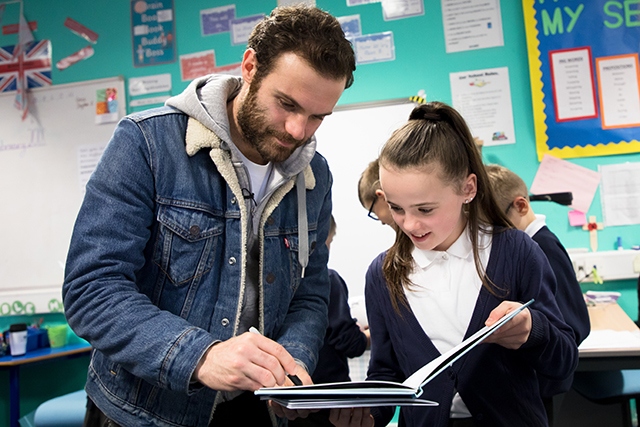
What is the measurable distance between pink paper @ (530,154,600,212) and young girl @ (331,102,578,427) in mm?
1973

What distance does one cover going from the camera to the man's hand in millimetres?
890

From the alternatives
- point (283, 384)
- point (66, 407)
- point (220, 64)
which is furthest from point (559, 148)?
point (66, 407)

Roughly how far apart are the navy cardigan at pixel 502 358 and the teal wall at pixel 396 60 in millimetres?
2062

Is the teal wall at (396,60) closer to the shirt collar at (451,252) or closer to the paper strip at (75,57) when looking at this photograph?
the paper strip at (75,57)

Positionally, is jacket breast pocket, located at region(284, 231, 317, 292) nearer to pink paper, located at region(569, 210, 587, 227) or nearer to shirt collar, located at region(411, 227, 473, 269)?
shirt collar, located at region(411, 227, 473, 269)

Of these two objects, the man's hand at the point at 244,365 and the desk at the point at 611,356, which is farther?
the desk at the point at 611,356

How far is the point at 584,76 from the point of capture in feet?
10.2

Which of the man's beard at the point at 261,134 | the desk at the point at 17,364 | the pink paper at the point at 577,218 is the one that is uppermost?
the man's beard at the point at 261,134

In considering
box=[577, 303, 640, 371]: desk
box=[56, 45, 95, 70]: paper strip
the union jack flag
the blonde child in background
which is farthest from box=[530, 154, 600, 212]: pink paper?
the union jack flag

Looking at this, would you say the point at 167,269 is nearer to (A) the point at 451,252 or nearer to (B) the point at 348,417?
(B) the point at 348,417

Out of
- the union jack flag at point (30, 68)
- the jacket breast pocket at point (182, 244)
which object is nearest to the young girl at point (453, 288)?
the jacket breast pocket at point (182, 244)

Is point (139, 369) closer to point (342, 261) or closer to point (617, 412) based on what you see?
point (342, 261)

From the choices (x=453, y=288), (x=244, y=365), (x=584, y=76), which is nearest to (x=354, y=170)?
(x=584, y=76)

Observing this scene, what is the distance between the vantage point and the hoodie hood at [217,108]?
1158mm
